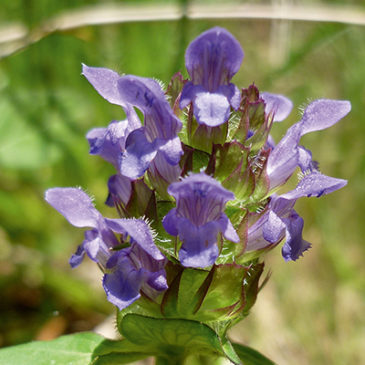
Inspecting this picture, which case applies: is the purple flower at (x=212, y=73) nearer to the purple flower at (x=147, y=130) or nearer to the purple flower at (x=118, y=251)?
the purple flower at (x=147, y=130)

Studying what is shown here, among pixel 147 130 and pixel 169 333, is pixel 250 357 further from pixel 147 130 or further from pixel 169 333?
pixel 147 130

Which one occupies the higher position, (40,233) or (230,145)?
(230,145)

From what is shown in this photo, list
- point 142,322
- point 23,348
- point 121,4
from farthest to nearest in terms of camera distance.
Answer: point 121,4 → point 23,348 → point 142,322

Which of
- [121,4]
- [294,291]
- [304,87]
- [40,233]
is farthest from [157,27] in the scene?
[294,291]

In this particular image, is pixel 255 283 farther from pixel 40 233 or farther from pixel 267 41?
pixel 267 41

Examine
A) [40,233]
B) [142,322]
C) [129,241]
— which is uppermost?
[129,241]

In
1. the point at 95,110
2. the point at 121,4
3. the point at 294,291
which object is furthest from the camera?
the point at 121,4
